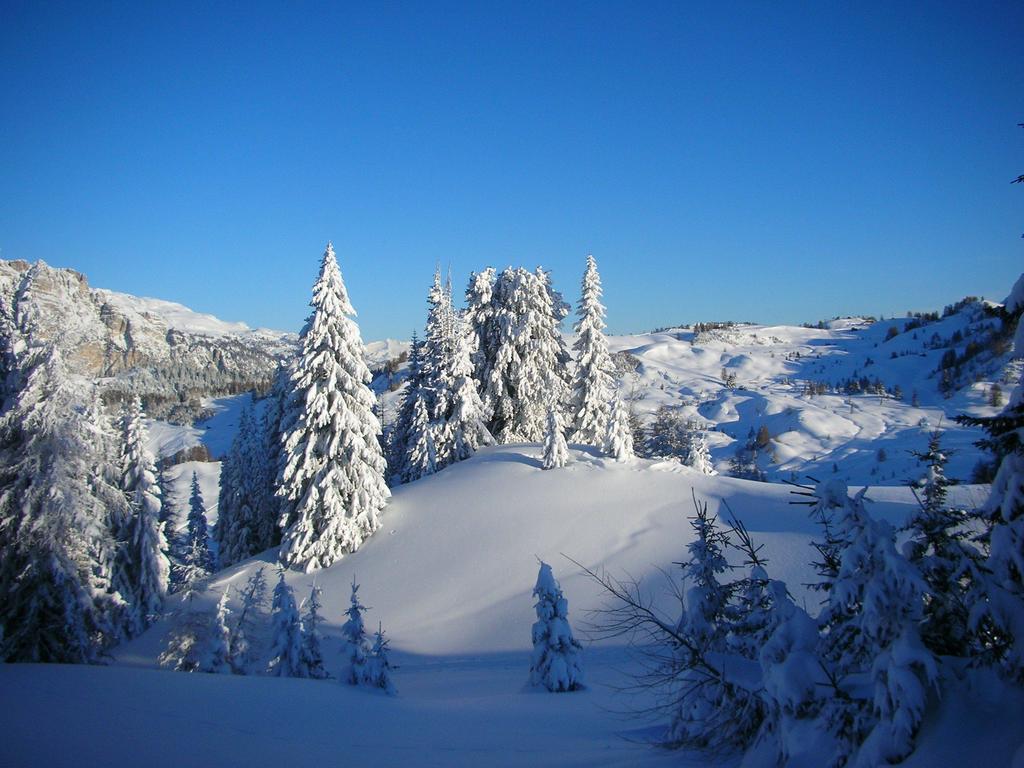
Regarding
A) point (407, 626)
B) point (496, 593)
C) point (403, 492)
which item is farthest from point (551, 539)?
point (403, 492)

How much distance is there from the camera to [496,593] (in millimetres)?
18578

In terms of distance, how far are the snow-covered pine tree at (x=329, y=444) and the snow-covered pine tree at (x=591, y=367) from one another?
13108 millimetres

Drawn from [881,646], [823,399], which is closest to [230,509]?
[881,646]

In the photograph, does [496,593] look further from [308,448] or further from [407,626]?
[308,448]

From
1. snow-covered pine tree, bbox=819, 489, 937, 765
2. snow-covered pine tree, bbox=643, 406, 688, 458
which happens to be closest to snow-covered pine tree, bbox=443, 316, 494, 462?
snow-covered pine tree, bbox=643, 406, 688, 458

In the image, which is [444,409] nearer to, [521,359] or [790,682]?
[521,359]

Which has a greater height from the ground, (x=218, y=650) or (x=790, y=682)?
(x=790, y=682)

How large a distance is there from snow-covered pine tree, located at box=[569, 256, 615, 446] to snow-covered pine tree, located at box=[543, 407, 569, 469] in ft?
26.1

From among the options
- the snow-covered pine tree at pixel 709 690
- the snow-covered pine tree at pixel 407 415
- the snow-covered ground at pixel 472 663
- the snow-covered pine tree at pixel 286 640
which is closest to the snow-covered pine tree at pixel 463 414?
the snow-covered pine tree at pixel 407 415

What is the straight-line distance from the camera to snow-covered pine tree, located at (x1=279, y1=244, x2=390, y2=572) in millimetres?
22047

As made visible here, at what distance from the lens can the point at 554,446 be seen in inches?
925

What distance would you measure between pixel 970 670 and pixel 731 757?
1980mm

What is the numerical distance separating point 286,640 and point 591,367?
2203 centimetres

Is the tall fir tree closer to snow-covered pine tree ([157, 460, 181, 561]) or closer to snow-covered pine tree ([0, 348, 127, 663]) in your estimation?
snow-covered pine tree ([157, 460, 181, 561])
